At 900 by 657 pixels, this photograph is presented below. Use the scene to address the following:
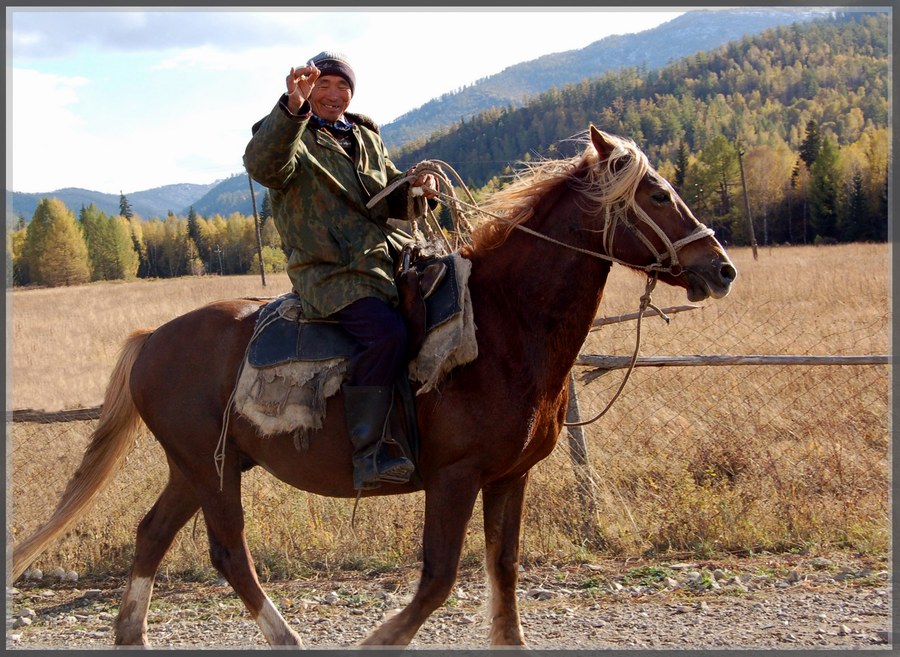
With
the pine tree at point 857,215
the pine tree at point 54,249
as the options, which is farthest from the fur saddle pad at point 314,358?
the pine tree at point 54,249

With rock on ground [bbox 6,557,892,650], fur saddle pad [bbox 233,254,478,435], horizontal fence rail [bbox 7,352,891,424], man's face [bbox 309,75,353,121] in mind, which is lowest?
rock on ground [bbox 6,557,892,650]

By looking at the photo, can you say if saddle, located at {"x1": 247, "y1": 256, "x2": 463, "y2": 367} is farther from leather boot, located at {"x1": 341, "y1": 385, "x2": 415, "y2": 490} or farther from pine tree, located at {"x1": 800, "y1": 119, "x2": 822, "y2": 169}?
pine tree, located at {"x1": 800, "y1": 119, "x2": 822, "y2": 169}

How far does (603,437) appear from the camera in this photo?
7961 mm

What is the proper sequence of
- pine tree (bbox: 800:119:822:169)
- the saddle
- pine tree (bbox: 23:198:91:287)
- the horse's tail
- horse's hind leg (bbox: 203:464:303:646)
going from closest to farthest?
1. the saddle
2. horse's hind leg (bbox: 203:464:303:646)
3. the horse's tail
4. pine tree (bbox: 800:119:822:169)
5. pine tree (bbox: 23:198:91:287)

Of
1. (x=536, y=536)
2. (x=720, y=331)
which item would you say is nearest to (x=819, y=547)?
(x=536, y=536)

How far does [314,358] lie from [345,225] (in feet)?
2.41

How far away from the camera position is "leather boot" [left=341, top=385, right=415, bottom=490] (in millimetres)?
4016

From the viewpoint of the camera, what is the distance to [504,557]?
4.54 metres

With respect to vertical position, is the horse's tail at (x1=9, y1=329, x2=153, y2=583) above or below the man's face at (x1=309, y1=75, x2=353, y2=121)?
below

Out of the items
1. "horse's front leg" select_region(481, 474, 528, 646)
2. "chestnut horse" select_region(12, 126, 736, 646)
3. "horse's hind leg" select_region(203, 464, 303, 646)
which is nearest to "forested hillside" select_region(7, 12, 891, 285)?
"chestnut horse" select_region(12, 126, 736, 646)

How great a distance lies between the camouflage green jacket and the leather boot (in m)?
0.50

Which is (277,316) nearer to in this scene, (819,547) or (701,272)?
(701,272)

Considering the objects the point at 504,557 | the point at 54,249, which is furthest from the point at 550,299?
the point at 54,249

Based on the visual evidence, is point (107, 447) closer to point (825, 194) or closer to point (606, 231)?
point (606, 231)
